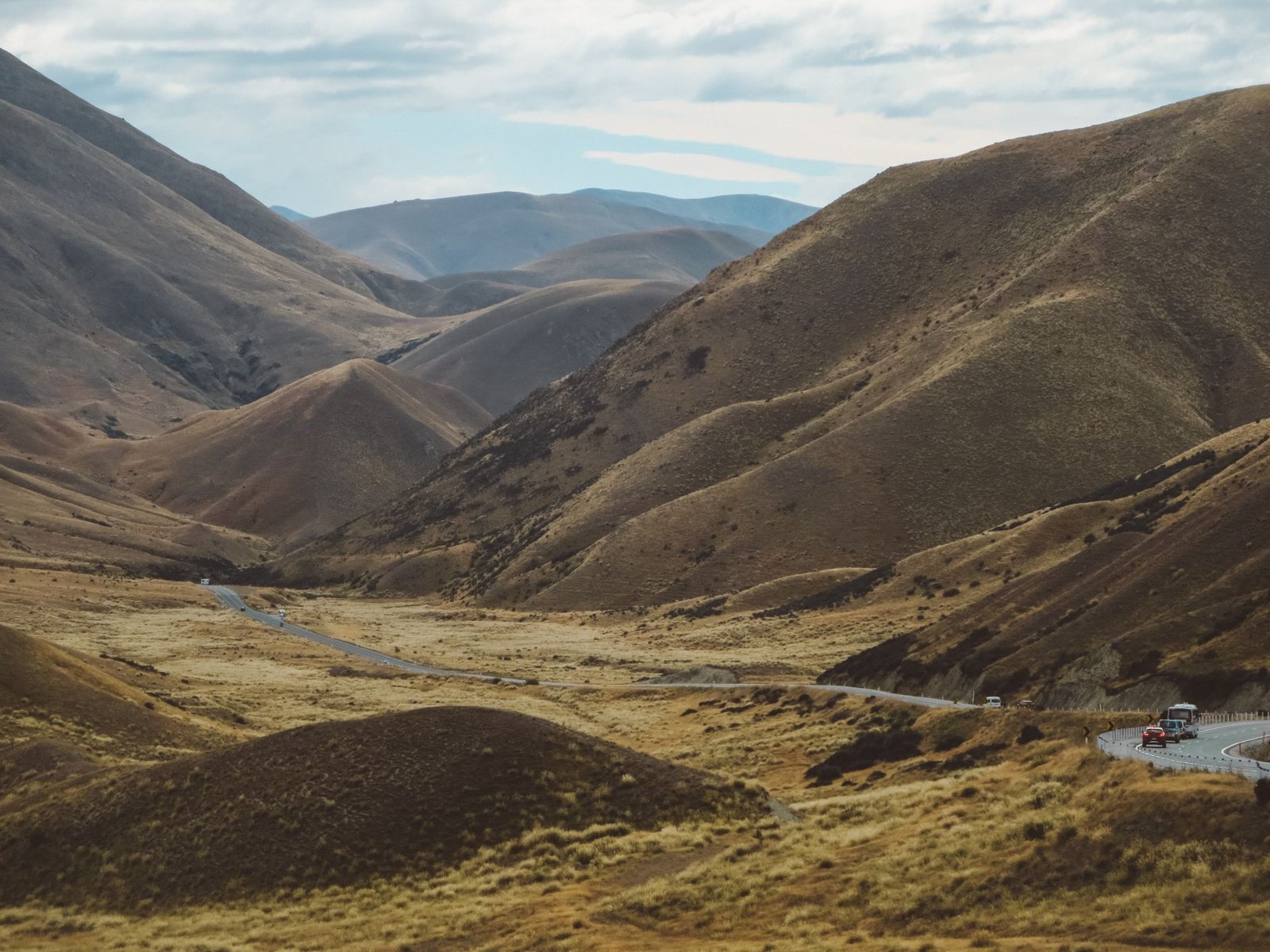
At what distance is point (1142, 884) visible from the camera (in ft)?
87.0

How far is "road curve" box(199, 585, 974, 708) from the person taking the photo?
61.4 meters

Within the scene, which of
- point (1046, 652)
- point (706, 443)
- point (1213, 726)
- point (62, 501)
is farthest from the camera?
point (62, 501)

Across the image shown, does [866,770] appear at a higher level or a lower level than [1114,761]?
lower

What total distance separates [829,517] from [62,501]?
116 metres

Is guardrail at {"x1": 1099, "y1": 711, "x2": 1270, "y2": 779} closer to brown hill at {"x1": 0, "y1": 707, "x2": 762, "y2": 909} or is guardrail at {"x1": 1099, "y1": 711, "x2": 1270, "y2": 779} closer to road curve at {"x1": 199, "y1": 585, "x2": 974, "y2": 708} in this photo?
brown hill at {"x1": 0, "y1": 707, "x2": 762, "y2": 909}

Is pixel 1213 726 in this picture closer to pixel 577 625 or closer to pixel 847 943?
pixel 847 943

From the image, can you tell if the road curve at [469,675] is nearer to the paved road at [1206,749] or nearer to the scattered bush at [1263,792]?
the paved road at [1206,749]

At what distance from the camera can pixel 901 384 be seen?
477 ft

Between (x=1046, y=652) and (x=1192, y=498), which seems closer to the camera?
(x=1046, y=652)

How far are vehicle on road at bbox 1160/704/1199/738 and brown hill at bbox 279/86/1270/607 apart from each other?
82421mm

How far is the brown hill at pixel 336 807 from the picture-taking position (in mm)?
39562

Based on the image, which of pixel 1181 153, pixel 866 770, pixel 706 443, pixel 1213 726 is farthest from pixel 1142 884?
pixel 1181 153

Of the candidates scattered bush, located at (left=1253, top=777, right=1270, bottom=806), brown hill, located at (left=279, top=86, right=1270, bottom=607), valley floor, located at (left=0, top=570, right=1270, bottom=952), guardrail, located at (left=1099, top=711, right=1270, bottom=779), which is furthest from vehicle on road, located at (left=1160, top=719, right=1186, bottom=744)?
brown hill, located at (left=279, top=86, right=1270, bottom=607)

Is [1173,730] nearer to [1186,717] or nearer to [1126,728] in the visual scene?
[1186,717]
